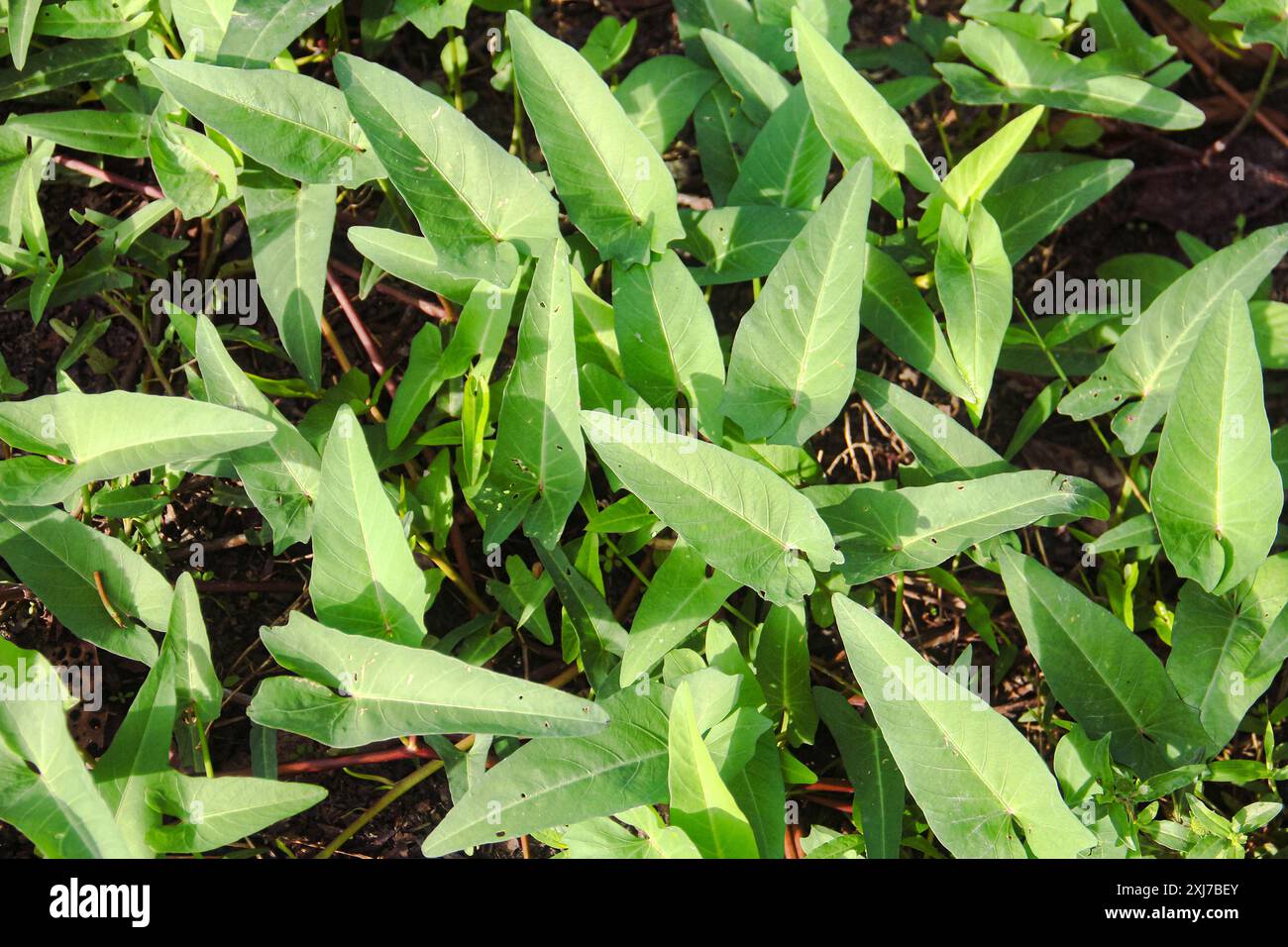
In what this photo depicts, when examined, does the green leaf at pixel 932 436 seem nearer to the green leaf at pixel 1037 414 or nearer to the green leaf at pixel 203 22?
the green leaf at pixel 1037 414

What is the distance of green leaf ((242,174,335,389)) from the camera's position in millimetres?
1764

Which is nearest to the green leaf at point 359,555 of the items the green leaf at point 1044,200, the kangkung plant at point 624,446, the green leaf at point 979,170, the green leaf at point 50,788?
the kangkung plant at point 624,446

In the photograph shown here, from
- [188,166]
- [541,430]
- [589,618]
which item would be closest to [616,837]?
[589,618]

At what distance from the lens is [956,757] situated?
148cm

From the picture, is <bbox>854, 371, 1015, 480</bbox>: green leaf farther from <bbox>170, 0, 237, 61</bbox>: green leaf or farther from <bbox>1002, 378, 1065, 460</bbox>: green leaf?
<bbox>170, 0, 237, 61</bbox>: green leaf

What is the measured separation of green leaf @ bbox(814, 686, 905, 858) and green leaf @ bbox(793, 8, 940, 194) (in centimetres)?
92

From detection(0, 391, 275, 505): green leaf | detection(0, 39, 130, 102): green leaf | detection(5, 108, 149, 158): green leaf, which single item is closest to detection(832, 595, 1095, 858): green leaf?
detection(0, 391, 275, 505): green leaf

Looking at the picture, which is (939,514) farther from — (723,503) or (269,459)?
(269,459)

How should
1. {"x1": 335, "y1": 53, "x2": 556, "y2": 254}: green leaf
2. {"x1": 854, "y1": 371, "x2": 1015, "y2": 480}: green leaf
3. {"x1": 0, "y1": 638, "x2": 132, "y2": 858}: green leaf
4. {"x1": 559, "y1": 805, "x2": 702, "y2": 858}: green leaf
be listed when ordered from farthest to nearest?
{"x1": 854, "y1": 371, "x2": 1015, "y2": 480}: green leaf
{"x1": 335, "y1": 53, "x2": 556, "y2": 254}: green leaf
{"x1": 559, "y1": 805, "x2": 702, "y2": 858}: green leaf
{"x1": 0, "y1": 638, "x2": 132, "y2": 858}: green leaf

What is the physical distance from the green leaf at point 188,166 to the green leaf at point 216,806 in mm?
942

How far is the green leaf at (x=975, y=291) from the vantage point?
68.1 inches
